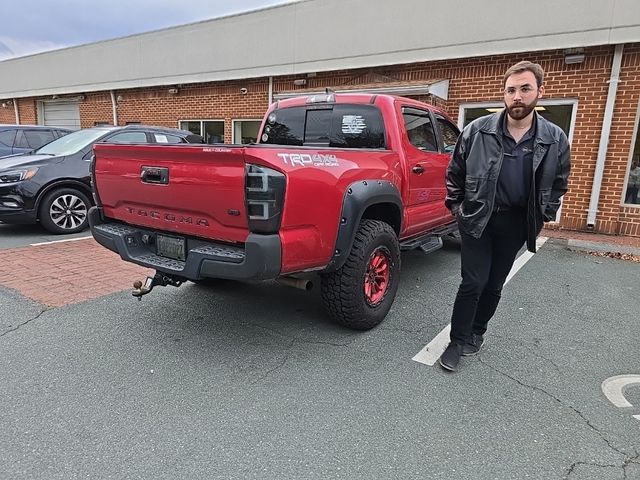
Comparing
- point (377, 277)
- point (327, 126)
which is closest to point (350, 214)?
point (377, 277)

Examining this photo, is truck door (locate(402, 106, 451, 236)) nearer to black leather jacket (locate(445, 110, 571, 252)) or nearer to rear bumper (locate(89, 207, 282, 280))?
black leather jacket (locate(445, 110, 571, 252))

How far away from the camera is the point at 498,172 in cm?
283

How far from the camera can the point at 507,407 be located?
2.70 metres

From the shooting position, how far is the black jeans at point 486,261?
2.98m

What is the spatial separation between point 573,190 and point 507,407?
633cm

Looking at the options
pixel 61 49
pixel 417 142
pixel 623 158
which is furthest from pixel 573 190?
pixel 61 49

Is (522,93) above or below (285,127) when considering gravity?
above

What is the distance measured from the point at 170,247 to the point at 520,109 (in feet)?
8.21

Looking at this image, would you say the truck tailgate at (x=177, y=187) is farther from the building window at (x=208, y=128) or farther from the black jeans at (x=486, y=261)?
the building window at (x=208, y=128)

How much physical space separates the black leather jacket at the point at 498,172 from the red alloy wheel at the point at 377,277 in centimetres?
91

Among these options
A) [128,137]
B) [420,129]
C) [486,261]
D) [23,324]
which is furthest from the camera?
[128,137]

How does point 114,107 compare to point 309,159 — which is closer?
point 309,159

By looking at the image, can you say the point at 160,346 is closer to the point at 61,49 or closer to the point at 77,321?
the point at 77,321

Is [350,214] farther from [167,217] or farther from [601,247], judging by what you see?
[601,247]
